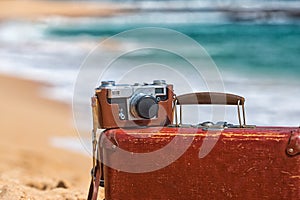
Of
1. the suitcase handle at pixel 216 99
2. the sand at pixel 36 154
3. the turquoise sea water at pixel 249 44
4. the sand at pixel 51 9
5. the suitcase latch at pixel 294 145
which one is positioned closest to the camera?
the suitcase latch at pixel 294 145

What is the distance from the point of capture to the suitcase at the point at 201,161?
272cm

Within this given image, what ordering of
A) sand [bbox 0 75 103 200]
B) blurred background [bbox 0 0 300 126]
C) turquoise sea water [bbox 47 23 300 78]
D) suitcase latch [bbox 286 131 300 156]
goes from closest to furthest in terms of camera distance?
1. suitcase latch [bbox 286 131 300 156]
2. sand [bbox 0 75 103 200]
3. blurred background [bbox 0 0 300 126]
4. turquoise sea water [bbox 47 23 300 78]

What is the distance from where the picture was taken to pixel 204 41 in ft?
53.8

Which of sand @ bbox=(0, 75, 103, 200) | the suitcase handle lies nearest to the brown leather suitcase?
the suitcase handle

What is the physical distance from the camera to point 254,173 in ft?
9.02

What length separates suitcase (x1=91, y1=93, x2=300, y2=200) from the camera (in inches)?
107

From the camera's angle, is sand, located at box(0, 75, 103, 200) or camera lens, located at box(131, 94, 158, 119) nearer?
camera lens, located at box(131, 94, 158, 119)

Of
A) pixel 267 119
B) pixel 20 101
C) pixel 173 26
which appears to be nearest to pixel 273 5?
pixel 173 26

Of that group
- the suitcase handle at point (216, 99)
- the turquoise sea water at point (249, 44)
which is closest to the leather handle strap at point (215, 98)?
the suitcase handle at point (216, 99)

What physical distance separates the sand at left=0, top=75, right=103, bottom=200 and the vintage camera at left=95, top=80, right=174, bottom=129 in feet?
2.41

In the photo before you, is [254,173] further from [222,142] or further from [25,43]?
[25,43]

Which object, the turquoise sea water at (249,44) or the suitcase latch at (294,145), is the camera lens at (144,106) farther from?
the turquoise sea water at (249,44)

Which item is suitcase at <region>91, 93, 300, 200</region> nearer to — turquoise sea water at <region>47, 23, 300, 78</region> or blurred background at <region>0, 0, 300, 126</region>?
blurred background at <region>0, 0, 300, 126</region>

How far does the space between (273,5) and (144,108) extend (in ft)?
75.2
